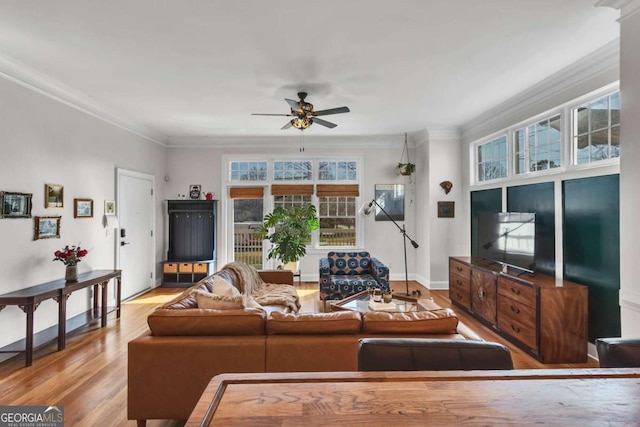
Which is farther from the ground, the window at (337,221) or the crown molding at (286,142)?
the crown molding at (286,142)

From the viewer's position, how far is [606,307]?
9.62ft

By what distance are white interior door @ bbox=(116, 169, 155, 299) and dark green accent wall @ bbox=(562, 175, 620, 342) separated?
5.73 meters

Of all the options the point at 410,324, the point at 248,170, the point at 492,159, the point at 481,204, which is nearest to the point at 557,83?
the point at 492,159

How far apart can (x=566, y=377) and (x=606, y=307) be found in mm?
2599

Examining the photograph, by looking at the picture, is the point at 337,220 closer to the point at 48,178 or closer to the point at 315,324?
the point at 48,178

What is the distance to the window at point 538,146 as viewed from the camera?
3.66 m

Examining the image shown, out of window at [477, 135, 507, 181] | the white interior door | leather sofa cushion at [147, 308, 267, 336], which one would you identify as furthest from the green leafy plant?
leather sofa cushion at [147, 308, 267, 336]

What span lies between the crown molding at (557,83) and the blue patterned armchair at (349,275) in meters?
2.67

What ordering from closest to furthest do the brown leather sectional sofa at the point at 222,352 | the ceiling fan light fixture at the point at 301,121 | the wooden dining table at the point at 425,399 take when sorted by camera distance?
the wooden dining table at the point at 425,399 < the brown leather sectional sofa at the point at 222,352 < the ceiling fan light fixture at the point at 301,121

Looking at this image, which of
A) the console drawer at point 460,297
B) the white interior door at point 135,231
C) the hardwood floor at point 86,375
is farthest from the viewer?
the white interior door at point 135,231

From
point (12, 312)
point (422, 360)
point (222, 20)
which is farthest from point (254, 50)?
point (12, 312)

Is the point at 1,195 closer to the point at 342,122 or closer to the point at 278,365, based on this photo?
the point at 278,365

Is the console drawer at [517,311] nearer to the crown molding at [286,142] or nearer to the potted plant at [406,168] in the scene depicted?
the potted plant at [406,168]

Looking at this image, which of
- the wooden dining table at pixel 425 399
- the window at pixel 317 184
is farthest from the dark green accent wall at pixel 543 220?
the window at pixel 317 184
